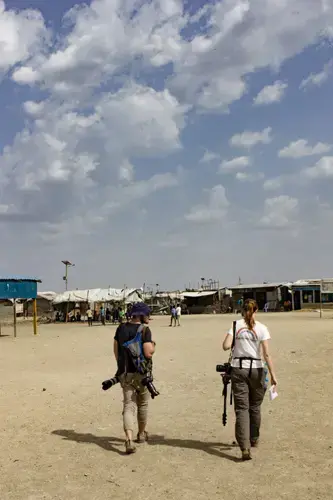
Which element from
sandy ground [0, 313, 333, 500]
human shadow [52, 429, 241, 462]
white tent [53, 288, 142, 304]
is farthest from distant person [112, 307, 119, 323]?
human shadow [52, 429, 241, 462]

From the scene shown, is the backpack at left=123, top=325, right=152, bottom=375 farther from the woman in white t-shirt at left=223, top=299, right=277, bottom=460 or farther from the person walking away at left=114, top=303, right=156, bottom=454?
the woman in white t-shirt at left=223, top=299, right=277, bottom=460

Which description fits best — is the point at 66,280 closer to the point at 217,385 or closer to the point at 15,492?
the point at 217,385

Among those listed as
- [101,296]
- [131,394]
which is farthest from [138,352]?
[101,296]

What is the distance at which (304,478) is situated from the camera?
5617 mm

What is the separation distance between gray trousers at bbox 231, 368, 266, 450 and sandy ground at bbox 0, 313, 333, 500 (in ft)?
0.99

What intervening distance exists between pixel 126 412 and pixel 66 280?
2277 inches

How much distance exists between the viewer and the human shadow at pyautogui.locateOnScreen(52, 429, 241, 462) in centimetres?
663

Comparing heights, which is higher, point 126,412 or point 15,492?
point 126,412

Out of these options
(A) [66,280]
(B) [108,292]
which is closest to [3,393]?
(B) [108,292]

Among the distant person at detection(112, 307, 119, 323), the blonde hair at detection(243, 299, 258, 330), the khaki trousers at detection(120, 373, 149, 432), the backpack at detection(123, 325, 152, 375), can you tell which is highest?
the blonde hair at detection(243, 299, 258, 330)

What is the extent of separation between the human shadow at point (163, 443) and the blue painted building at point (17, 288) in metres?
23.1

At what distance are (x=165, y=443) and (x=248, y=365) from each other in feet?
5.20

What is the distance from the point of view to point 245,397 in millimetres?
6297

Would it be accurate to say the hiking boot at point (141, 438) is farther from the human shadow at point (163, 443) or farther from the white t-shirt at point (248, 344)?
the white t-shirt at point (248, 344)
